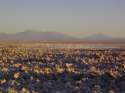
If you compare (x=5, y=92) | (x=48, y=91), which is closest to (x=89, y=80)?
(x=48, y=91)

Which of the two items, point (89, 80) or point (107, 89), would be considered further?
point (89, 80)

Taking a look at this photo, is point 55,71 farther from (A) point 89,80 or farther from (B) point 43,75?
(A) point 89,80

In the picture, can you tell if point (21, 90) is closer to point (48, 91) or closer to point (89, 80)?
point (48, 91)

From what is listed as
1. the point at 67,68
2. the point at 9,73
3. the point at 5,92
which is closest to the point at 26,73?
the point at 9,73

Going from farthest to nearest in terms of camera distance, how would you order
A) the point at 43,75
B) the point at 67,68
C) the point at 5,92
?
the point at 67,68 < the point at 43,75 < the point at 5,92

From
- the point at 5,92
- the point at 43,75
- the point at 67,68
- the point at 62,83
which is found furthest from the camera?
the point at 67,68

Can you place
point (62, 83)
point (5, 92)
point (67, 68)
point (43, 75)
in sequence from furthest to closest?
point (67, 68) → point (43, 75) → point (62, 83) → point (5, 92)

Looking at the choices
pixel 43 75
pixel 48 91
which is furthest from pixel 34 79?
pixel 48 91

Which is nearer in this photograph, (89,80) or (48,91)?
(48,91)

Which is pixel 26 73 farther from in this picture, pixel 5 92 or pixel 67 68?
pixel 5 92
